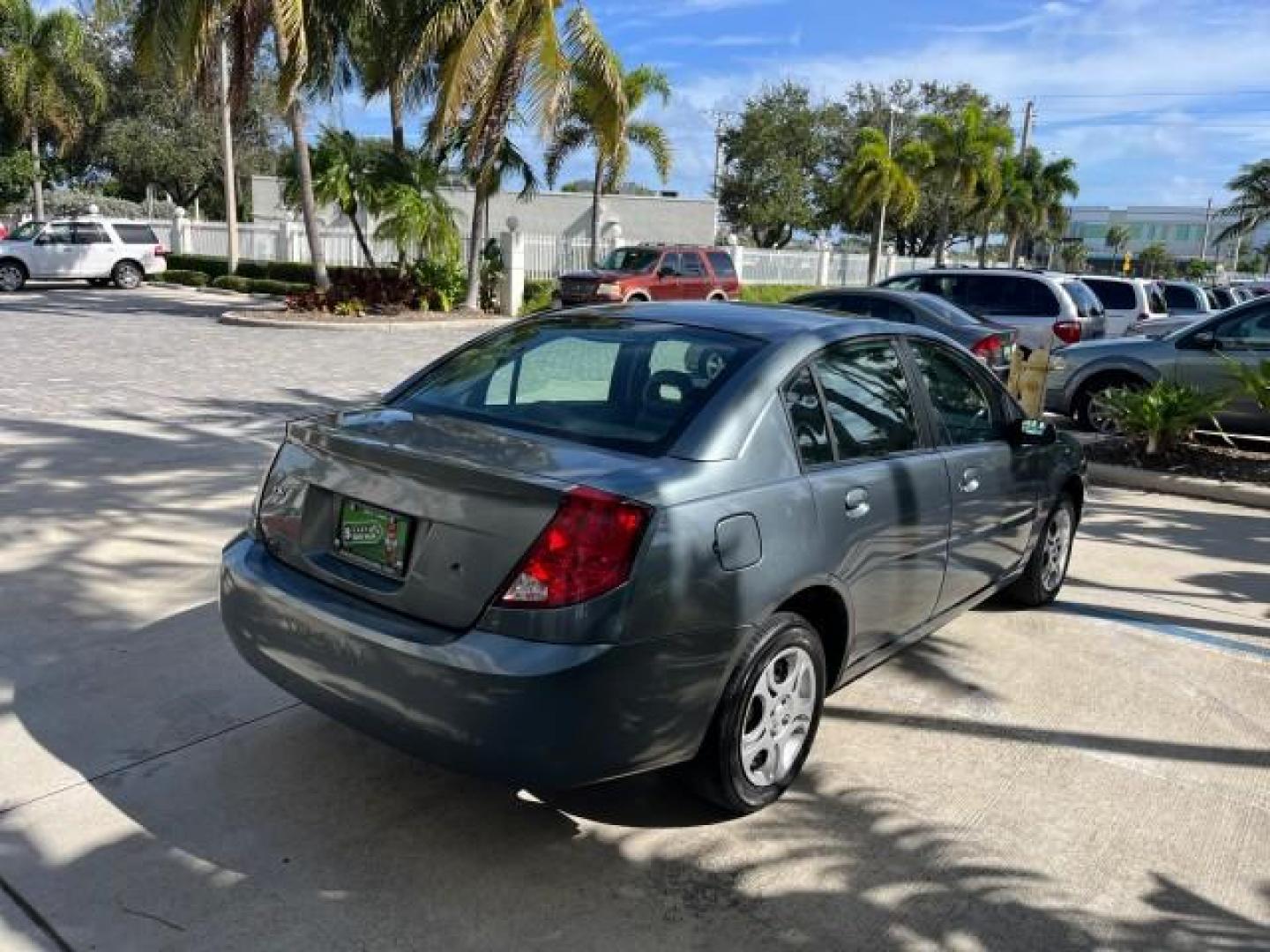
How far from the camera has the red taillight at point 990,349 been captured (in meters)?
11.4

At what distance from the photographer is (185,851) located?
304cm

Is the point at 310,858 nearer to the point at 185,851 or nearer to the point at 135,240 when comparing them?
the point at 185,851

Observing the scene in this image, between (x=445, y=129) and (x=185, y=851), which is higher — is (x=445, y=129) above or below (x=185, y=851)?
above

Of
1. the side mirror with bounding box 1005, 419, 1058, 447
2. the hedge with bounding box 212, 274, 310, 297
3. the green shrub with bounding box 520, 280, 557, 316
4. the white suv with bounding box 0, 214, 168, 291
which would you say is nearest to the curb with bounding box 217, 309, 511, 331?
the green shrub with bounding box 520, 280, 557, 316

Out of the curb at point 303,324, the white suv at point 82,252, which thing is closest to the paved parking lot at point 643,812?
the curb at point 303,324

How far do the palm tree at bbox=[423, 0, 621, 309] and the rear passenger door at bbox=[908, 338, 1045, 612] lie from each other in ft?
52.6

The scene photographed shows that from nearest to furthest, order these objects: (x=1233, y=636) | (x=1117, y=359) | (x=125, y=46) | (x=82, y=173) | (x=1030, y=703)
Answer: (x=1030, y=703) → (x=1233, y=636) → (x=1117, y=359) → (x=125, y=46) → (x=82, y=173)

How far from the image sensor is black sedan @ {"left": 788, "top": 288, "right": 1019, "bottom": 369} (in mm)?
11461

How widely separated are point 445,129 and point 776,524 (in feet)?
61.4

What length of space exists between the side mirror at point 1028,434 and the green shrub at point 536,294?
20508 mm

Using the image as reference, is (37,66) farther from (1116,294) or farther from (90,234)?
(1116,294)

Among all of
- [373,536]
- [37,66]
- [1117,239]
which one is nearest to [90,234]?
[37,66]

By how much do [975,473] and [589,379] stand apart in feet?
5.61

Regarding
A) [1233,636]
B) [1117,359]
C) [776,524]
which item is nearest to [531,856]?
[776,524]
